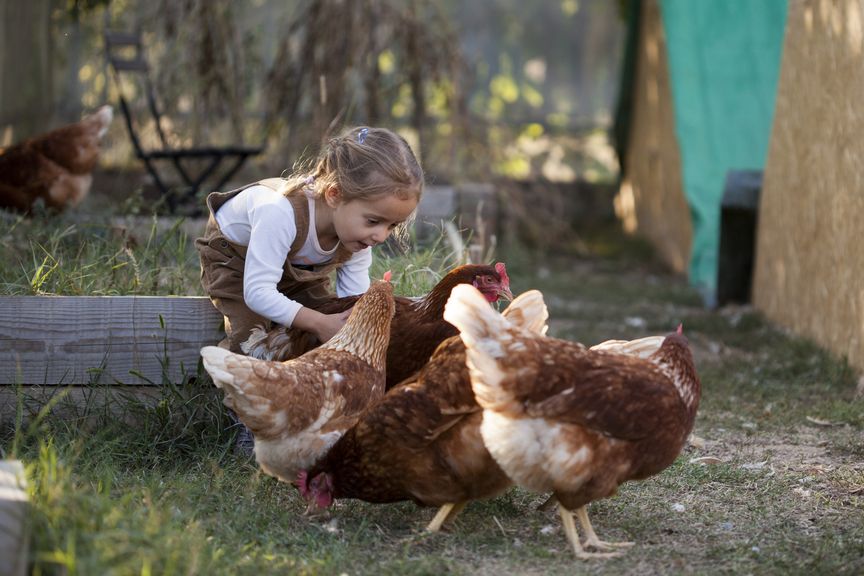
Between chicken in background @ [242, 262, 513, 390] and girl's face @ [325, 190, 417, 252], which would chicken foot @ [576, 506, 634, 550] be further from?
girl's face @ [325, 190, 417, 252]

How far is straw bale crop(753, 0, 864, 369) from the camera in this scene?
4.67m

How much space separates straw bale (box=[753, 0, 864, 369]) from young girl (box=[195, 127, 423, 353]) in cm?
254

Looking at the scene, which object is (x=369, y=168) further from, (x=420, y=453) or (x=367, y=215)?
(x=420, y=453)

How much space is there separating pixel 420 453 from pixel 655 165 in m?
7.34

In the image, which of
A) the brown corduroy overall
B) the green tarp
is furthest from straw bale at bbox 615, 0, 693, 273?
the brown corduroy overall

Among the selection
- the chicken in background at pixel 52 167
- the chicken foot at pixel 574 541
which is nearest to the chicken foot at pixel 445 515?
the chicken foot at pixel 574 541

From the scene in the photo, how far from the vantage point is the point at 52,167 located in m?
5.50

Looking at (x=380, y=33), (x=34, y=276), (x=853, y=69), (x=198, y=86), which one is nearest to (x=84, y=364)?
(x=34, y=276)

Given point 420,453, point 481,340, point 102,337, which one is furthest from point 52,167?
point 481,340

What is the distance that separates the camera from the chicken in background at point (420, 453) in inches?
107

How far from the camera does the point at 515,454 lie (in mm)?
2516

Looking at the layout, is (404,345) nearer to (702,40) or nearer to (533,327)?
(533,327)

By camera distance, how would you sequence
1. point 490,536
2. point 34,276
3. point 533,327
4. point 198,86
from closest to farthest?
1. point 490,536
2. point 533,327
3. point 34,276
4. point 198,86

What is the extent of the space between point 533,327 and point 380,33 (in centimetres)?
558
